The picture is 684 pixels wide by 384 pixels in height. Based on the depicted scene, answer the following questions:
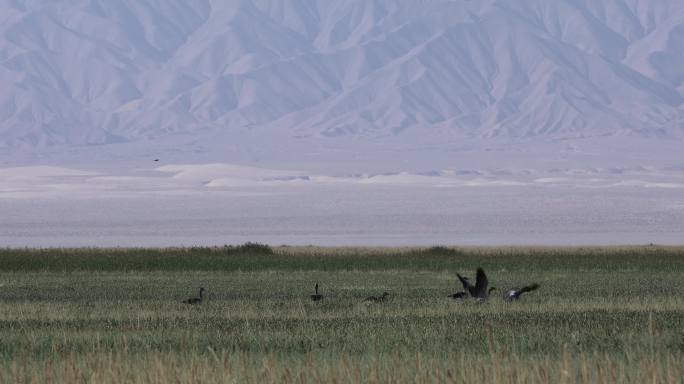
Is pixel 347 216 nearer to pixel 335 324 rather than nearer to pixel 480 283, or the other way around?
pixel 480 283

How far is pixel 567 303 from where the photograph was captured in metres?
26.0

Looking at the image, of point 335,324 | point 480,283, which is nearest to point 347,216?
point 480,283

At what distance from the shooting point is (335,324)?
21016 mm

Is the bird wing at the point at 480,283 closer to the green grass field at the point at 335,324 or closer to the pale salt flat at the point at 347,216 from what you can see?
the green grass field at the point at 335,324

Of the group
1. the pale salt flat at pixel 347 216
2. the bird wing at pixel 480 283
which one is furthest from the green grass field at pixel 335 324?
the pale salt flat at pixel 347 216

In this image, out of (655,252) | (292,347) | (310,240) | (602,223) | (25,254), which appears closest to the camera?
(292,347)

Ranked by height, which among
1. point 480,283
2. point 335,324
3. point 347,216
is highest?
point 347,216

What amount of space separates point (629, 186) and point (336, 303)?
581ft

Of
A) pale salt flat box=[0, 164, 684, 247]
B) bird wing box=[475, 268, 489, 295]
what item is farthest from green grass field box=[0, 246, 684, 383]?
pale salt flat box=[0, 164, 684, 247]

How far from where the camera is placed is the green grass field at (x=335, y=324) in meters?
13.0

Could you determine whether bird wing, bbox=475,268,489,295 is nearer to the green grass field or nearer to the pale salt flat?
the green grass field

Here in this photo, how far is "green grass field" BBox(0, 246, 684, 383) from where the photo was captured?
13.0m

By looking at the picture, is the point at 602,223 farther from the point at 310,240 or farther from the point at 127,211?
the point at 127,211

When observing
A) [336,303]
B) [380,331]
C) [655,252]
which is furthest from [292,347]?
[655,252]
